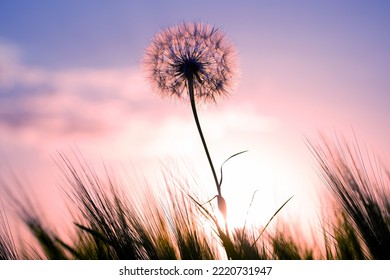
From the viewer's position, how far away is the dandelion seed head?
57.9 inches

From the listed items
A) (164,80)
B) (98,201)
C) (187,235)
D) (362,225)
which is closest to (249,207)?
(187,235)

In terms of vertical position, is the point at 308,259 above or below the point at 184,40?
below

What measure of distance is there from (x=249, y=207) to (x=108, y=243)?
0.39 meters

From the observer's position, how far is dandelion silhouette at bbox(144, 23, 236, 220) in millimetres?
1470

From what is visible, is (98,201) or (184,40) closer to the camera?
(98,201)

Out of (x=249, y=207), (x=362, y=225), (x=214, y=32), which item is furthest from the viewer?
(x=214, y=32)

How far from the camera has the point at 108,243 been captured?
3.81ft

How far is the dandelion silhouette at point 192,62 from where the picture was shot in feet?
4.82

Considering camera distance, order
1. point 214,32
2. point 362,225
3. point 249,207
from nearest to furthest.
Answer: point 362,225
point 249,207
point 214,32

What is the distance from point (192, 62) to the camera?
1469 mm

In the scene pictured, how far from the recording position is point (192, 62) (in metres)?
1.47

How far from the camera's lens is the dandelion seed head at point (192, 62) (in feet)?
4.82
